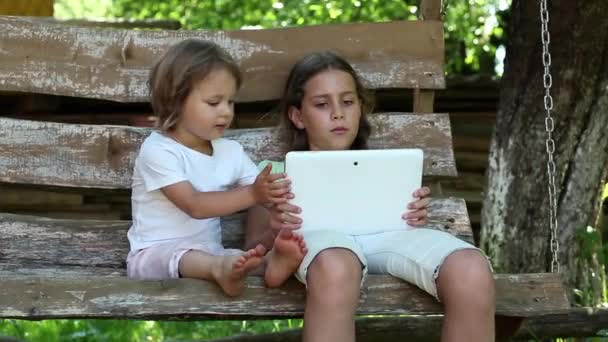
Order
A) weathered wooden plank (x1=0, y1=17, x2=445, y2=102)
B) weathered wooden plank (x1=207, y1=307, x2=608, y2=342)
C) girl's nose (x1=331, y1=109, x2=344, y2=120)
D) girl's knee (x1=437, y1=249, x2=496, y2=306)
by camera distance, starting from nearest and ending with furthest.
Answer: girl's knee (x1=437, y1=249, x2=496, y2=306) → girl's nose (x1=331, y1=109, x2=344, y2=120) → weathered wooden plank (x1=0, y1=17, x2=445, y2=102) → weathered wooden plank (x1=207, y1=307, x2=608, y2=342)

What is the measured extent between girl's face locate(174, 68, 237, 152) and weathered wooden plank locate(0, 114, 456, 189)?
52 centimetres

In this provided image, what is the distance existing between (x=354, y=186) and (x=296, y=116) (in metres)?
0.66

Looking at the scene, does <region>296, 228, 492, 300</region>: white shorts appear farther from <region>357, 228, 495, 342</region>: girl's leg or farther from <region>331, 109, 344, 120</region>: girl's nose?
<region>331, 109, 344, 120</region>: girl's nose

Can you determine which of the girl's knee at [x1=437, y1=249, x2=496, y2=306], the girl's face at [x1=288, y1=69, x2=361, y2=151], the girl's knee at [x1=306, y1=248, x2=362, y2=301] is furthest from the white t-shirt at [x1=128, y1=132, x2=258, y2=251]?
the girl's knee at [x1=437, y1=249, x2=496, y2=306]

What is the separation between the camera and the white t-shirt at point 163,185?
3.53 m

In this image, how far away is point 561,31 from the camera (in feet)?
15.7

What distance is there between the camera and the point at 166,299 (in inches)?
127

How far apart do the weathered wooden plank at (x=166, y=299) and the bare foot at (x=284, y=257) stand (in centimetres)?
7

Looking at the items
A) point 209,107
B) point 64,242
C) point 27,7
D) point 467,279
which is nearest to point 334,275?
point 467,279

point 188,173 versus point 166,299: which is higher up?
point 188,173

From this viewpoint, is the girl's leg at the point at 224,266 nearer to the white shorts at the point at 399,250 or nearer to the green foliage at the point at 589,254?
the white shorts at the point at 399,250

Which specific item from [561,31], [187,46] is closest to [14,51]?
[187,46]

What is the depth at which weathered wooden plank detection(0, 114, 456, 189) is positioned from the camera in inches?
161

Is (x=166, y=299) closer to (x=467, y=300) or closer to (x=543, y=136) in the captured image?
(x=467, y=300)
